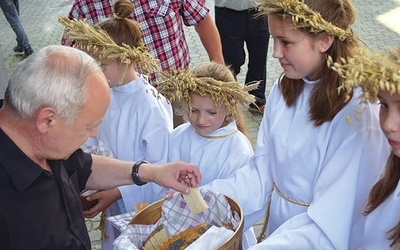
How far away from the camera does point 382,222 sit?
2133 mm

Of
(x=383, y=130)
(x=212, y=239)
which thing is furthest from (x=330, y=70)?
(x=212, y=239)

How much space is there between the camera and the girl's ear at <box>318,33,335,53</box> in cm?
229

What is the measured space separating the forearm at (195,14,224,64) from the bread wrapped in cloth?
1793mm

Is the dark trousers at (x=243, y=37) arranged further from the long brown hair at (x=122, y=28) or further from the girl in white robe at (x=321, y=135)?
the girl in white robe at (x=321, y=135)

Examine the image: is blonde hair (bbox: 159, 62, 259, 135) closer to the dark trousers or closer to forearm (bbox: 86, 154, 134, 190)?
forearm (bbox: 86, 154, 134, 190)

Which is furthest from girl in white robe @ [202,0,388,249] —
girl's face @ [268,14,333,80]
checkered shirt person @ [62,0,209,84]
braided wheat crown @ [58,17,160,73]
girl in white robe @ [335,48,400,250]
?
checkered shirt person @ [62,0,209,84]

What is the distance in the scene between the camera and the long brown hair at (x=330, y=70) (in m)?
2.28

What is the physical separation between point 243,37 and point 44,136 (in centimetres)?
396

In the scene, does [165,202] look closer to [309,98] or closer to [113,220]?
[113,220]

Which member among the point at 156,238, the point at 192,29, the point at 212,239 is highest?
the point at 212,239

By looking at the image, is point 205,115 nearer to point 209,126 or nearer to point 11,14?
point 209,126

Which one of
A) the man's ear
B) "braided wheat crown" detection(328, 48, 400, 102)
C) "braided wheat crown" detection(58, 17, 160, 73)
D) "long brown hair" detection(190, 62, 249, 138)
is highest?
"braided wheat crown" detection(328, 48, 400, 102)

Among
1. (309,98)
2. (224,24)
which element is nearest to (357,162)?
(309,98)

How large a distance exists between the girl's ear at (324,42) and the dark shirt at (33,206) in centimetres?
125
